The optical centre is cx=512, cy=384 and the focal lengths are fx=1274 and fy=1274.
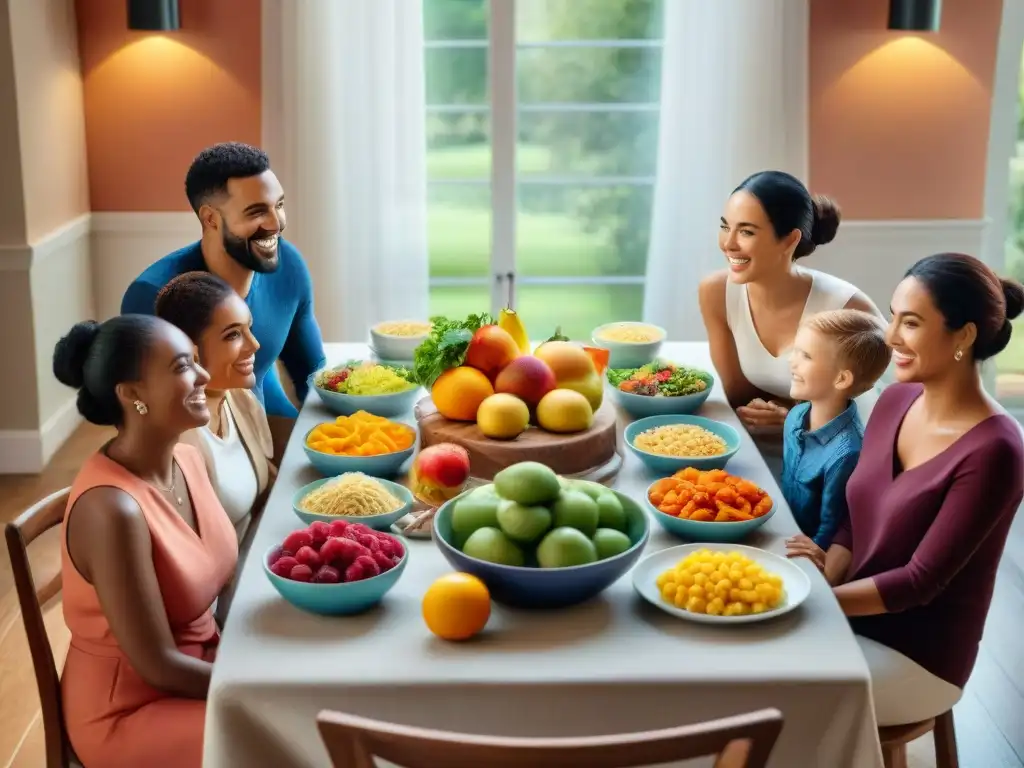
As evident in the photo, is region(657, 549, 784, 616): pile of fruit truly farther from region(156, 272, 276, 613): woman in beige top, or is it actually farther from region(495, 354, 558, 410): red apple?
region(156, 272, 276, 613): woman in beige top

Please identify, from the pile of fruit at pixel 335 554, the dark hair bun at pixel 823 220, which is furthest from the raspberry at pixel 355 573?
the dark hair bun at pixel 823 220

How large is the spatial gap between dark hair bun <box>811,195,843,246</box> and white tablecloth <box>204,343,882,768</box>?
135cm

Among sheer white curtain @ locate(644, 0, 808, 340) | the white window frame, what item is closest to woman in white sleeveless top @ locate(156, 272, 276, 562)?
sheer white curtain @ locate(644, 0, 808, 340)

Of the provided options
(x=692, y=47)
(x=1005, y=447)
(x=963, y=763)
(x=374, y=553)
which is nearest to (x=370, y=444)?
(x=374, y=553)

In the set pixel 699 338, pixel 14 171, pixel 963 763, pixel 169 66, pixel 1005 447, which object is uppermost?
pixel 169 66

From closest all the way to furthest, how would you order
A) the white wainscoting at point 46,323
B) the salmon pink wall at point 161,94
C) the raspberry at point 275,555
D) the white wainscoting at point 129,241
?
the raspberry at point 275,555 < the white wainscoting at point 46,323 < the salmon pink wall at point 161,94 < the white wainscoting at point 129,241

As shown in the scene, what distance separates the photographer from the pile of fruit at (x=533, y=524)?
1836mm

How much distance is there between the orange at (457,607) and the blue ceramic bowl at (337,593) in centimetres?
10

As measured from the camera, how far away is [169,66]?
475cm

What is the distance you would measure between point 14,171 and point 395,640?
10.2 feet

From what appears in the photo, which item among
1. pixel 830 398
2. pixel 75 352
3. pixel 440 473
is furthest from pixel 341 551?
pixel 830 398

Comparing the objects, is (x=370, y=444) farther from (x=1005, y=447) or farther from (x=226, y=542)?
(x=1005, y=447)

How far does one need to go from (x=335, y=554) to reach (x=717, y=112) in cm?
323

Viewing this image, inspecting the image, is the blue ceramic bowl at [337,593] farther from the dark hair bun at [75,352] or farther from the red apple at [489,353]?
the red apple at [489,353]
